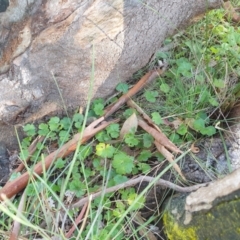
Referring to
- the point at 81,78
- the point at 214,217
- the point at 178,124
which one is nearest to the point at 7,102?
the point at 81,78

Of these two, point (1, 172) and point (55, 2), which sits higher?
point (55, 2)

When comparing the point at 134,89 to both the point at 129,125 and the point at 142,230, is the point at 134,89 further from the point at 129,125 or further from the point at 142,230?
the point at 142,230

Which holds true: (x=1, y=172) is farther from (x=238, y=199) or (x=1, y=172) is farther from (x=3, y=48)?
(x=238, y=199)

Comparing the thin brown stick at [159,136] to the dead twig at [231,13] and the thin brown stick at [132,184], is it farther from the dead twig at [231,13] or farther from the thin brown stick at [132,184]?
the dead twig at [231,13]

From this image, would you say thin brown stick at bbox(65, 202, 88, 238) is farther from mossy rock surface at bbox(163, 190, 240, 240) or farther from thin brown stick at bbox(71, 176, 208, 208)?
mossy rock surface at bbox(163, 190, 240, 240)

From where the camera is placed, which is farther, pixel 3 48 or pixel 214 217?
pixel 3 48

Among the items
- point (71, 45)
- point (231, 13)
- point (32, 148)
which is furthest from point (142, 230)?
point (231, 13)

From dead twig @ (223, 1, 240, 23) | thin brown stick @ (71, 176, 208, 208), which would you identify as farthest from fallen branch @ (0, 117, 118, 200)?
dead twig @ (223, 1, 240, 23)

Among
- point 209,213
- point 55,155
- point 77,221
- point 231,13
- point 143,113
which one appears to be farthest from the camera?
point 231,13
